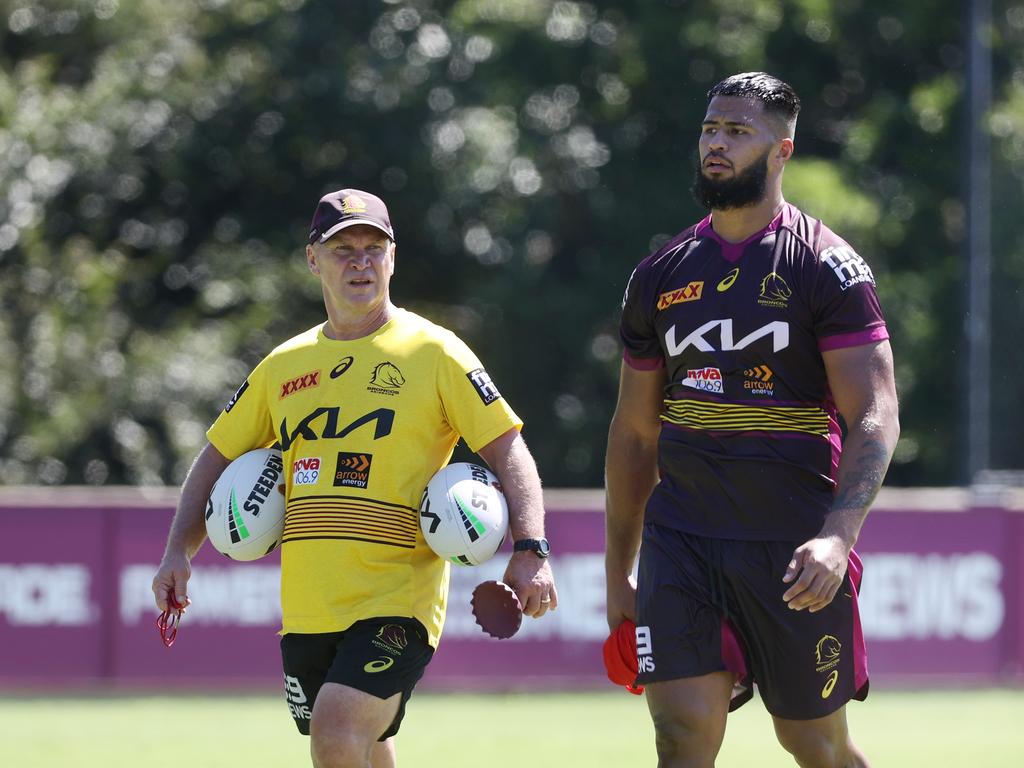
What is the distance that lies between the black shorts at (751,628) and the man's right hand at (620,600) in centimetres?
33

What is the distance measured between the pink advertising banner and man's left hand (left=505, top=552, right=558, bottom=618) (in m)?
7.26

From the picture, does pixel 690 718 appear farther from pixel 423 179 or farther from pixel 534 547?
pixel 423 179

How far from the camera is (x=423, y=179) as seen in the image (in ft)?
85.6

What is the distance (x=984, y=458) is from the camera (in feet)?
50.3

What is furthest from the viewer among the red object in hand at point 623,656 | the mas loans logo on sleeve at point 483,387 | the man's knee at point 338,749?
the mas loans logo on sleeve at point 483,387

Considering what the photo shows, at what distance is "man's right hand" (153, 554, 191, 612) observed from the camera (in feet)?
20.0

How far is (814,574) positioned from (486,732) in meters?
6.51

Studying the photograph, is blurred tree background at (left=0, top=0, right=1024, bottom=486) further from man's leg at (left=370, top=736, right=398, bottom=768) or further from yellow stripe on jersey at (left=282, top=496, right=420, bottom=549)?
yellow stripe on jersey at (left=282, top=496, right=420, bottom=549)

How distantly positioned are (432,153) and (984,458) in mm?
12520

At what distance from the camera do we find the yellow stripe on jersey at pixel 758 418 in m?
5.52

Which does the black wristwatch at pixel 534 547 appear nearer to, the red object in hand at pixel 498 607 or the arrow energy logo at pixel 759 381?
the red object in hand at pixel 498 607

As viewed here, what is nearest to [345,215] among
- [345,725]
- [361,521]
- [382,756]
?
[361,521]

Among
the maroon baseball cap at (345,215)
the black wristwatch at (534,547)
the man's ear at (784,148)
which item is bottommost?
the black wristwatch at (534,547)

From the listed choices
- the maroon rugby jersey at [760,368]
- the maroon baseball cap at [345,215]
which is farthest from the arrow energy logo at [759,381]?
the maroon baseball cap at [345,215]
